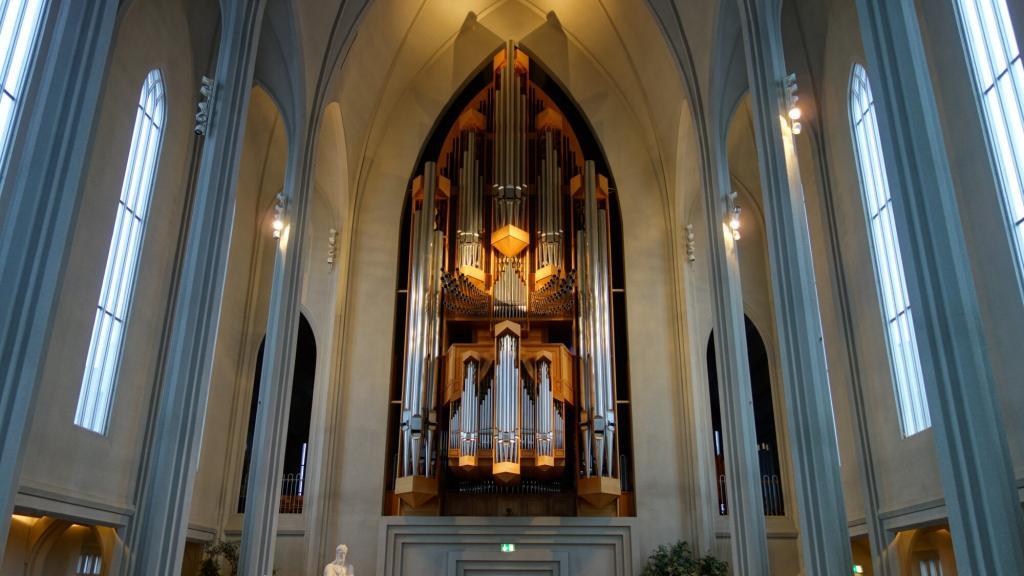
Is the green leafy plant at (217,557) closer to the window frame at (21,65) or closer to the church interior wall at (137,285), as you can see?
the church interior wall at (137,285)

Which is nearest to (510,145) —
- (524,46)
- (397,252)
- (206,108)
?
(524,46)

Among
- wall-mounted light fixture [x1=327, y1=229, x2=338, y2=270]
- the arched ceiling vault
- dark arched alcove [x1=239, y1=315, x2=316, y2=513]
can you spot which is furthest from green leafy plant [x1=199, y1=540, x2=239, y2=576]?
the arched ceiling vault

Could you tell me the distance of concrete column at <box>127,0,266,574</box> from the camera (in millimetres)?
9328

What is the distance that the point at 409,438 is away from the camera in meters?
15.1

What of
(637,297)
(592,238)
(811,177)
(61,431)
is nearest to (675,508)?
(637,297)

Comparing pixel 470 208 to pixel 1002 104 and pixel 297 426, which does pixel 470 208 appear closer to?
pixel 297 426

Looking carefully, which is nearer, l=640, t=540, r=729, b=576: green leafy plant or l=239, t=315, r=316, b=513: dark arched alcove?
l=640, t=540, r=729, b=576: green leafy plant

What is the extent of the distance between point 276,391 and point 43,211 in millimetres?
5923

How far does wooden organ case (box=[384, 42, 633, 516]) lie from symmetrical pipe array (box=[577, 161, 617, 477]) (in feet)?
0.09

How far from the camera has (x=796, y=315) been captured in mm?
9570

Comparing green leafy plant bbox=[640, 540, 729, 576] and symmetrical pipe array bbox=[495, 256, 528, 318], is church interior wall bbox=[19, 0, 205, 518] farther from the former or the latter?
green leafy plant bbox=[640, 540, 729, 576]

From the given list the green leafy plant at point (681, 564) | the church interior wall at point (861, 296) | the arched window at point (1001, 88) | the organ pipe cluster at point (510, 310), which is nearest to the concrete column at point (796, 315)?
the arched window at point (1001, 88)

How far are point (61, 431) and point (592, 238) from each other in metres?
10.3

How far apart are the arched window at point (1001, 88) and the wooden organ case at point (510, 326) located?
319 inches
